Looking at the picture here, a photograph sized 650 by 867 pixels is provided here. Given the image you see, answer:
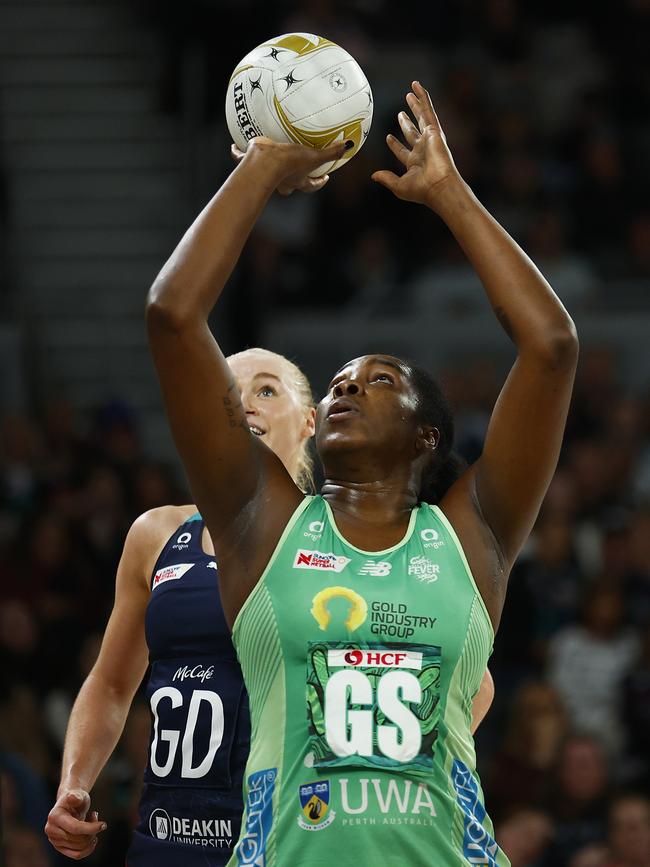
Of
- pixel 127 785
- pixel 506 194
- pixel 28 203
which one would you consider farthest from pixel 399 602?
pixel 28 203

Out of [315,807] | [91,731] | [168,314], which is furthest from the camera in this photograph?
[91,731]

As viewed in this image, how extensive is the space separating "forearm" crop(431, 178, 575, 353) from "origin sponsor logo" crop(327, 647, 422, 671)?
0.65m

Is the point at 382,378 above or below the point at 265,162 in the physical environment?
below

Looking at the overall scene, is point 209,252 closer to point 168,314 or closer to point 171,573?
point 168,314

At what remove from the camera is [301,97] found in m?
3.26

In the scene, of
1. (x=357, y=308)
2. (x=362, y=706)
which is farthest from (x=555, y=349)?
(x=357, y=308)

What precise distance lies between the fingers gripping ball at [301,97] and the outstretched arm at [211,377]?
0.28 meters

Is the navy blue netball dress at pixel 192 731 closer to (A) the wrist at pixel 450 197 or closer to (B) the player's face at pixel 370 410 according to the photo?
(B) the player's face at pixel 370 410

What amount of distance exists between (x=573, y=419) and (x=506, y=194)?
6.76 feet

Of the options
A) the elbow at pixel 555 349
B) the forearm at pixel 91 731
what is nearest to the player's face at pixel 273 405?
the forearm at pixel 91 731

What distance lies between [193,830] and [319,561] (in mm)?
908

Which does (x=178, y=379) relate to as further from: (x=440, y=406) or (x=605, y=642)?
(x=605, y=642)

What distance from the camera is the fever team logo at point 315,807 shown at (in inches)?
107

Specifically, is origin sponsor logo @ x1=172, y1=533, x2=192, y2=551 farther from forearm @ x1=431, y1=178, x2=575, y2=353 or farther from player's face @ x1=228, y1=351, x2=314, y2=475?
forearm @ x1=431, y1=178, x2=575, y2=353
